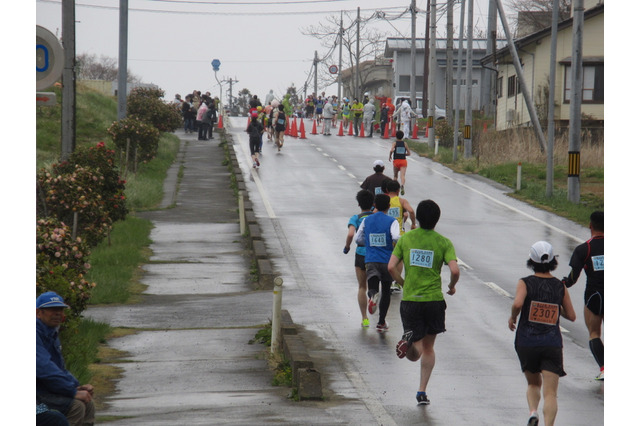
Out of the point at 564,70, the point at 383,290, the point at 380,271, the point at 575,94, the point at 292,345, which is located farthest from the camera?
the point at 564,70

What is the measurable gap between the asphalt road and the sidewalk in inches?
29.5

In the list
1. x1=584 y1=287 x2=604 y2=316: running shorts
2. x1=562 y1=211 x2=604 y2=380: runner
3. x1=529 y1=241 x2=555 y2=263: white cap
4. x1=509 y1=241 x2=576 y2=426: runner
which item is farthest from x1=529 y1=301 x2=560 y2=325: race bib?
x1=584 y1=287 x2=604 y2=316: running shorts

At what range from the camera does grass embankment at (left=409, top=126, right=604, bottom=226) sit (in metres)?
27.7

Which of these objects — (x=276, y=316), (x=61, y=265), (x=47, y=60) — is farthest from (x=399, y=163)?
(x=47, y=60)

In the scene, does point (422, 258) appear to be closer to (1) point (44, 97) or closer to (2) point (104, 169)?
(1) point (44, 97)

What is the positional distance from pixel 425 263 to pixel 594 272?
1877mm

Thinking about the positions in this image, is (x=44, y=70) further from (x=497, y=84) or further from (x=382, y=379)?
(x=497, y=84)

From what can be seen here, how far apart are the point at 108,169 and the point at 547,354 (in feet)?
43.8

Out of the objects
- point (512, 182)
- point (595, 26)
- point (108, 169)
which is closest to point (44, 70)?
point (108, 169)

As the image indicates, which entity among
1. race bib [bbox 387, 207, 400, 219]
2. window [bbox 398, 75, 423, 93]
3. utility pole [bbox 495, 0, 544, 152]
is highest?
window [bbox 398, 75, 423, 93]

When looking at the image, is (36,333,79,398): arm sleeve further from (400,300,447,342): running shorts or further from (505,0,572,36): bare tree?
(505,0,572,36): bare tree

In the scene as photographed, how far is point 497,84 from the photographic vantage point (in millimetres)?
56156

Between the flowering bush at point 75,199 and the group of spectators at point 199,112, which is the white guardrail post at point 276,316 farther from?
the group of spectators at point 199,112

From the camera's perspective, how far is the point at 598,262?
10.5m
